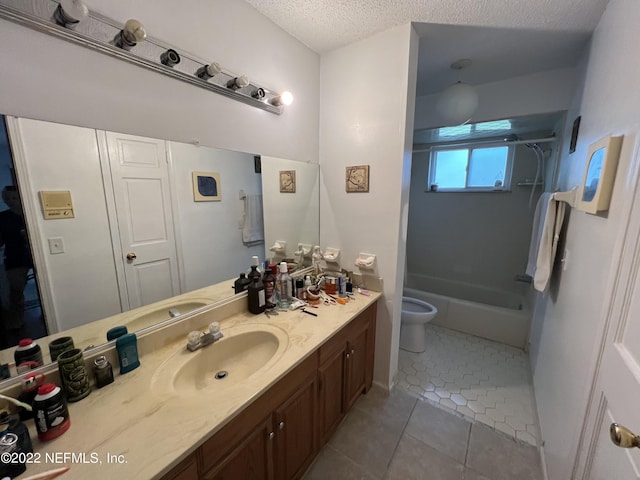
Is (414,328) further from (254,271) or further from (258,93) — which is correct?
(258,93)

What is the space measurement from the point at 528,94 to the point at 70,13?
274cm

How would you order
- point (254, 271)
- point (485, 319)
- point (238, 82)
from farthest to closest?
point (485, 319) < point (254, 271) < point (238, 82)

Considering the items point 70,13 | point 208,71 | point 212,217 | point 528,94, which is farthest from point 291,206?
point 528,94

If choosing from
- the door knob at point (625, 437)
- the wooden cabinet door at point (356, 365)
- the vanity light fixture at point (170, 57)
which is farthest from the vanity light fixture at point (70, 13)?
the door knob at point (625, 437)

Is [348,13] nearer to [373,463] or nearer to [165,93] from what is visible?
[165,93]

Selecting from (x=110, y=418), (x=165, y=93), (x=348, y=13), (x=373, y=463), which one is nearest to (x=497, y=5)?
(x=348, y=13)

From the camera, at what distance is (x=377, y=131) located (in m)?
1.61

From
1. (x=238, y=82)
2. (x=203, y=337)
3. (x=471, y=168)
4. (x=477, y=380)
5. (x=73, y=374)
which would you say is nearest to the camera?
(x=73, y=374)

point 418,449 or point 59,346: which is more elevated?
point 59,346

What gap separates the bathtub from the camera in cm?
237

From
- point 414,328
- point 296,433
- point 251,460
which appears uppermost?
point 251,460

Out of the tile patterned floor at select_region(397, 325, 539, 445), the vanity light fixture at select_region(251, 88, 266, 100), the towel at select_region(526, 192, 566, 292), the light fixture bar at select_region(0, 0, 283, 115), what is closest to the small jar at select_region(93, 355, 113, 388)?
the light fixture bar at select_region(0, 0, 283, 115)

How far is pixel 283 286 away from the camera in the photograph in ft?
5.12

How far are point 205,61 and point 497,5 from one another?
1450mm
